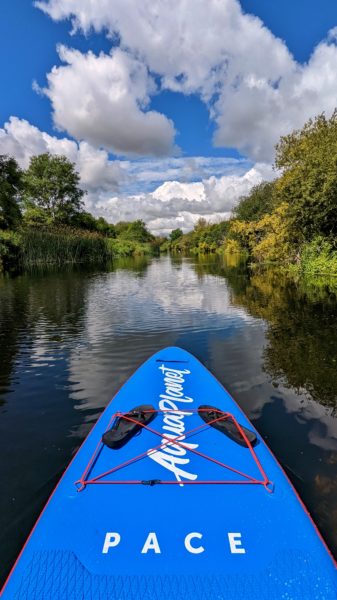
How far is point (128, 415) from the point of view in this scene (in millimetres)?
4586

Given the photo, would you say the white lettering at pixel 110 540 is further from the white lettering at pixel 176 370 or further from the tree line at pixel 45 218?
the tree line at pixel 45 218

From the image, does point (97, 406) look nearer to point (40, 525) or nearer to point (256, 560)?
point (40, 525)

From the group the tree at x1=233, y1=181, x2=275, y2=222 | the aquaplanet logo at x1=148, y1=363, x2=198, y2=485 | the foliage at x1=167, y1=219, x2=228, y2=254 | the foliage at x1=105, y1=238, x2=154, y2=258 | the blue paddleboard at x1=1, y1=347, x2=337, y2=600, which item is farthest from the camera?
the foliage at x1=167, y1=219, x2=228, y2=254

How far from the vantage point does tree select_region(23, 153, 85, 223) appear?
6444cm

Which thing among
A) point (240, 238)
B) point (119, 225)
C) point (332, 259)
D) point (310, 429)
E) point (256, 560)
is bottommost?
point (310, 429)

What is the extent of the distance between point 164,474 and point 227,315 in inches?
409

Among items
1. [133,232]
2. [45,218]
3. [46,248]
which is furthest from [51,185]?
[133,232]

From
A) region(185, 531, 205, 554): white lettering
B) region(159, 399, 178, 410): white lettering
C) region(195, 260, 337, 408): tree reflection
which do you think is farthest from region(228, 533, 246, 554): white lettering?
region(195, 260, 337, 408): tree reflection

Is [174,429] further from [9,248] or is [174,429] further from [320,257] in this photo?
[9,248]

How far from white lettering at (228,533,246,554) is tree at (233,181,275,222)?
160ft

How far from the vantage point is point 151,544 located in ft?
8.63

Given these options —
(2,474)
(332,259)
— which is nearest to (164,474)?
(2,474)

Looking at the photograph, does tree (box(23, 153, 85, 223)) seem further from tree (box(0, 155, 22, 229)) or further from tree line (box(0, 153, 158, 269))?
tree (box(0, 155, 22, 229))

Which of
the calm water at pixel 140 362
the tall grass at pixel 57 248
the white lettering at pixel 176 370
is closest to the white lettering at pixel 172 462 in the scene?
the calm water at pixel 140 362
